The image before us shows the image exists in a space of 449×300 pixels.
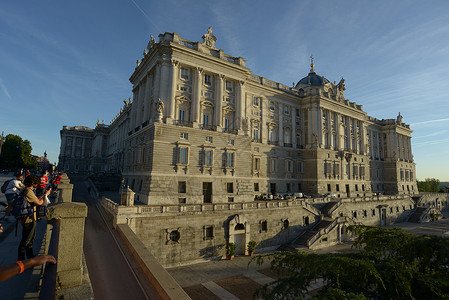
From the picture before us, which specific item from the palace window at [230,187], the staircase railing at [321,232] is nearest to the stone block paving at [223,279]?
the staircase railing at [321,232]

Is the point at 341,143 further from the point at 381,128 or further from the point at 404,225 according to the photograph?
the point at 381,128

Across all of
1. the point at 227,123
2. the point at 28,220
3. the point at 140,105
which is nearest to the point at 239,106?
the point at 227,123

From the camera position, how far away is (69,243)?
5348 millimetres

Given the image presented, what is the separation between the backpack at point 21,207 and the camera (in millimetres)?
6641

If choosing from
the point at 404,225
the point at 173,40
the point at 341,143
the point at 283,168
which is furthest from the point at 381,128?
the point at 173,40

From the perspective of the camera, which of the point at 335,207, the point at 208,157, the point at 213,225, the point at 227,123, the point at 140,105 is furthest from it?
the point at 140,105

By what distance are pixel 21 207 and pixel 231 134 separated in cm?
2791

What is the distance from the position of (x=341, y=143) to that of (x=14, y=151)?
273 feet

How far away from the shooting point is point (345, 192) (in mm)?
48906

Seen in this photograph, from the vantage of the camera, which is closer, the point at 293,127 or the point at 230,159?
the point at 230,159

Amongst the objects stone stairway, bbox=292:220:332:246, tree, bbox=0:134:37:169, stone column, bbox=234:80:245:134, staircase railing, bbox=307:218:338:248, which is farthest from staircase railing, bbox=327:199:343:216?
tree, bbox=0:134:37:169

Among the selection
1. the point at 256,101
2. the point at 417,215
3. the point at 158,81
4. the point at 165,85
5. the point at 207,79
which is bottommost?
the point at 417,215

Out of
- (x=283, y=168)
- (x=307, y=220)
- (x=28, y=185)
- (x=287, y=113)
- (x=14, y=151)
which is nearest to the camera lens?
(x=28, y=185)

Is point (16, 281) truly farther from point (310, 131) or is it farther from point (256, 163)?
point (310, 131)
